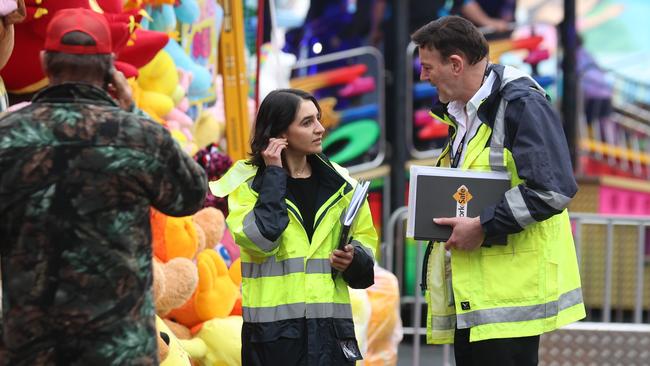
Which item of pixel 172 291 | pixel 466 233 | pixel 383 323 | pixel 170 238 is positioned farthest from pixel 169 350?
pixel 383 323

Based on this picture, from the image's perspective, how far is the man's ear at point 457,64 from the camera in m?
4.03

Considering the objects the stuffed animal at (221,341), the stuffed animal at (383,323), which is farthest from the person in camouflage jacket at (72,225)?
the stuffed animal at (383,323)

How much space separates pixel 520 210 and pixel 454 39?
2.05 ft

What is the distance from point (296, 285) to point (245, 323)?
0.23 metres

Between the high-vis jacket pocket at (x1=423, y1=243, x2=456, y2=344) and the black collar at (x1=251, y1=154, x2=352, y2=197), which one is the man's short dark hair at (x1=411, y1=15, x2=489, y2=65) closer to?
the black collar at (x1=251, y1=154, x2=352, y2=197)

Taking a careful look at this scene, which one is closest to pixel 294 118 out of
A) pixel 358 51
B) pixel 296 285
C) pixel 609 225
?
pixel 296 285

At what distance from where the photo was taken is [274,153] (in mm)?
4020

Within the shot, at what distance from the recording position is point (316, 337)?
13.1ft

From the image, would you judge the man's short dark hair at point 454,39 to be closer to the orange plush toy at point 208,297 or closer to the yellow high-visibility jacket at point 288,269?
the yellow high-visibility jacket at point 288,269

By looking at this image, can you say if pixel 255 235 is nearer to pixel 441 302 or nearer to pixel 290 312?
pixel 290 312

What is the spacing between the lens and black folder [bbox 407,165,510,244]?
397cm

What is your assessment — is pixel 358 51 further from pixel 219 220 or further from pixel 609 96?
pixel 219 220

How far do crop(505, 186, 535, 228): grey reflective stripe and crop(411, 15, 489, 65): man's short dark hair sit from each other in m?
0.50

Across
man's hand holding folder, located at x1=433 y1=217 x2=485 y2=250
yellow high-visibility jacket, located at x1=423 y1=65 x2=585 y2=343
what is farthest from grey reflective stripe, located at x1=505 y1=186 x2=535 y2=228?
man's hand holding folder, located at x1=433 y1=217 x2=485 y2=250
